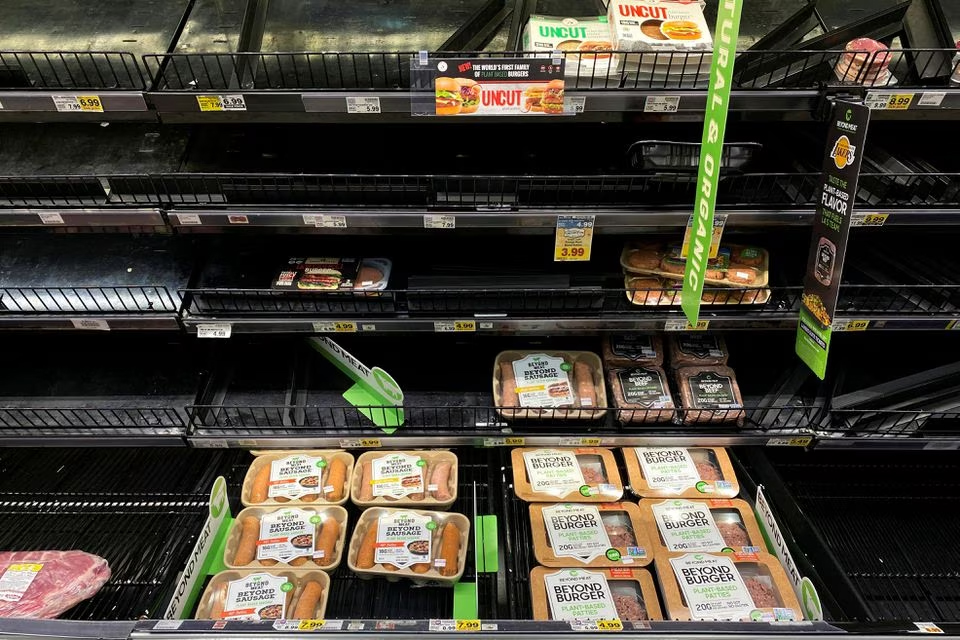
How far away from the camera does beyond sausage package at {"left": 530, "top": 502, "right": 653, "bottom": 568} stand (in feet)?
6.04

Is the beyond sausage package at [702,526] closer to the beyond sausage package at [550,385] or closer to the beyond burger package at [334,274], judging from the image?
the beyond sausage package at [550,385]

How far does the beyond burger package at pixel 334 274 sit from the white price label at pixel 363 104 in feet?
1.95

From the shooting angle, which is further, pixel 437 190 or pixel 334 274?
pixel 334 274

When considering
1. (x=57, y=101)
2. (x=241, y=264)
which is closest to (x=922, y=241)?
(x=241, y=264)

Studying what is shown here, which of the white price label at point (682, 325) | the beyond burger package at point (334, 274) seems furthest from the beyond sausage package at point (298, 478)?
the white price label at point (682, 325)

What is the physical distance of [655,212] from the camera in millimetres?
1648

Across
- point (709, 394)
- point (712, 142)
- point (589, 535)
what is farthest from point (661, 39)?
point (589, 535)

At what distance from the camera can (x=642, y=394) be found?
2.13 m

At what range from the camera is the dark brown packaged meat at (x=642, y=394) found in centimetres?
206

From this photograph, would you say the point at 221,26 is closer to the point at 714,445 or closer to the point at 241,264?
the point at 241,264

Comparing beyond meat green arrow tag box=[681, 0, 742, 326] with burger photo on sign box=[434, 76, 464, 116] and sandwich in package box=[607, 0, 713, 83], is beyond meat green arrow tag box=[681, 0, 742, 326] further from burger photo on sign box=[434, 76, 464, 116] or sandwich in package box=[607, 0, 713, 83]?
burger photo on sign box=[434, 76, 464, 116]

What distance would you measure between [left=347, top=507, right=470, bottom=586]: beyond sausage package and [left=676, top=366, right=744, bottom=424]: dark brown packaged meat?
0.87m

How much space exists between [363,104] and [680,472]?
5.13 ft

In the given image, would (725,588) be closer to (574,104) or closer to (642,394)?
(642,394)
